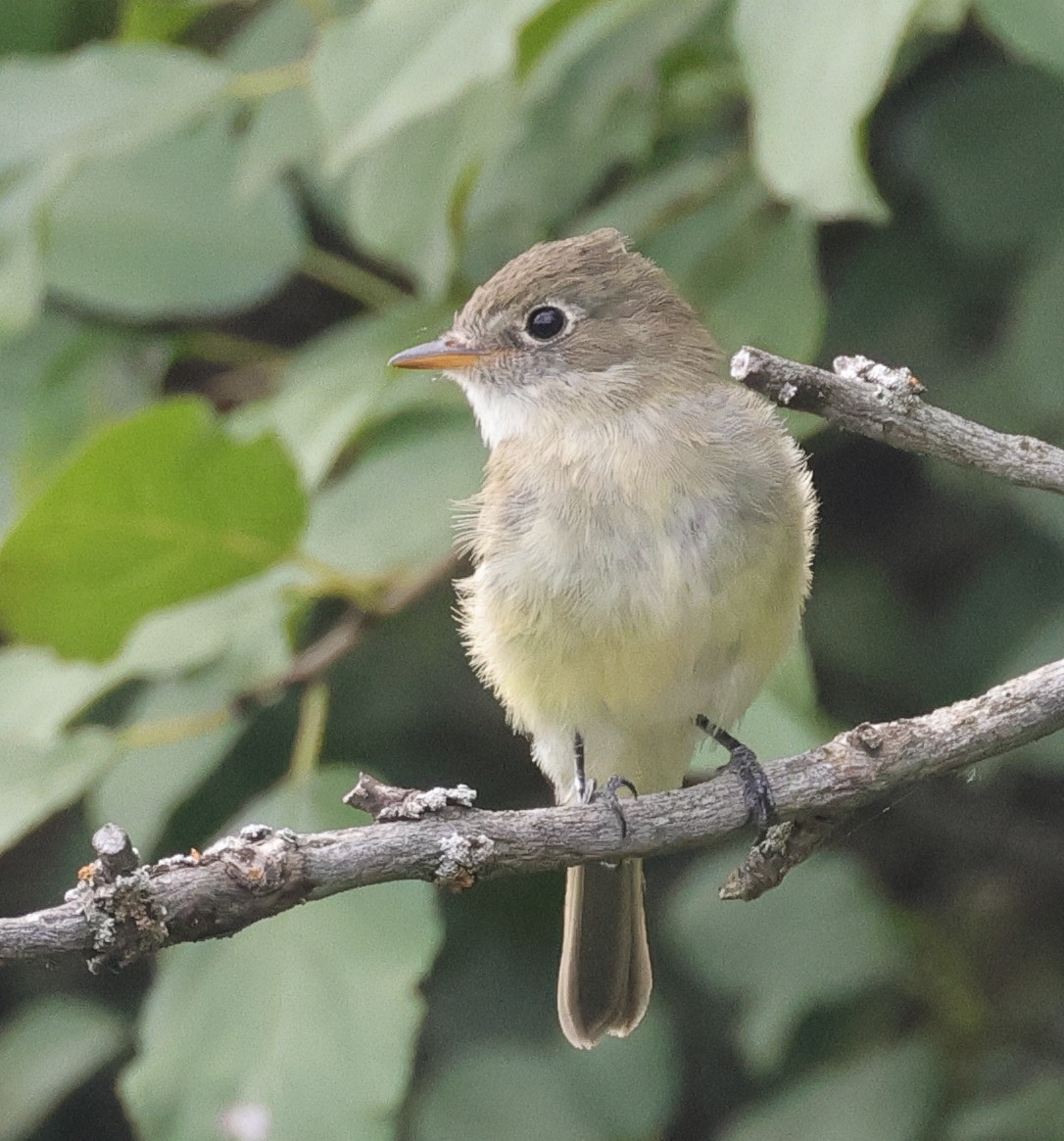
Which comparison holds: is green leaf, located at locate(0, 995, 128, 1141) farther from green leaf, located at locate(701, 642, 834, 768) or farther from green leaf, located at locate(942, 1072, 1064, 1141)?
green leaf, located at locate(942, 1072, 1064, 1141)

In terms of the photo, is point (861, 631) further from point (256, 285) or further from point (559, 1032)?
point (256, 285)

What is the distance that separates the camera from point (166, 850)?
418cm

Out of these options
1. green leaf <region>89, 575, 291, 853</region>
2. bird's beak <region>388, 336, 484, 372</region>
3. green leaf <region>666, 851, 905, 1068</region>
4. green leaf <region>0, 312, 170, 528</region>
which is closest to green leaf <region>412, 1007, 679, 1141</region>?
green leaf <region>666, 851, 905, 1068</region>

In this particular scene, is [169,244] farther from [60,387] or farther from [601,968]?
[601,968]

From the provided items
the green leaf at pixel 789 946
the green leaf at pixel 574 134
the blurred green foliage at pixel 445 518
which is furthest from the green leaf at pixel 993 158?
the green leaf at pixel 789 946

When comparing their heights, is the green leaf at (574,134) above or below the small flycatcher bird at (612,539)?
above

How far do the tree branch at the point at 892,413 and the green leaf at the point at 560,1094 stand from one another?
6.32ft

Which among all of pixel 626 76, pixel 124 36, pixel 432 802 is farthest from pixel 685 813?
pixel 124 36

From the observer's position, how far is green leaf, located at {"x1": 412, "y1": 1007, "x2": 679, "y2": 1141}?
3.83 m

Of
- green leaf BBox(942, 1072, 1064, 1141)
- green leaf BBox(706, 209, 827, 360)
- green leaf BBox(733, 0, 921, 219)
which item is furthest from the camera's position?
green leaf BBox(942, 1072, 1064, 1141)

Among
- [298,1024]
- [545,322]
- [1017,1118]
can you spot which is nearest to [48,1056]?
[298,1024]

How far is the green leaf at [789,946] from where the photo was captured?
12.4 feet

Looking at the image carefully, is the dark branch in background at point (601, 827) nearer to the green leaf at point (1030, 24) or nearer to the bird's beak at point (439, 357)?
the green leaf at point (1030, 24)

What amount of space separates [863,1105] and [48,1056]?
6.18ft
